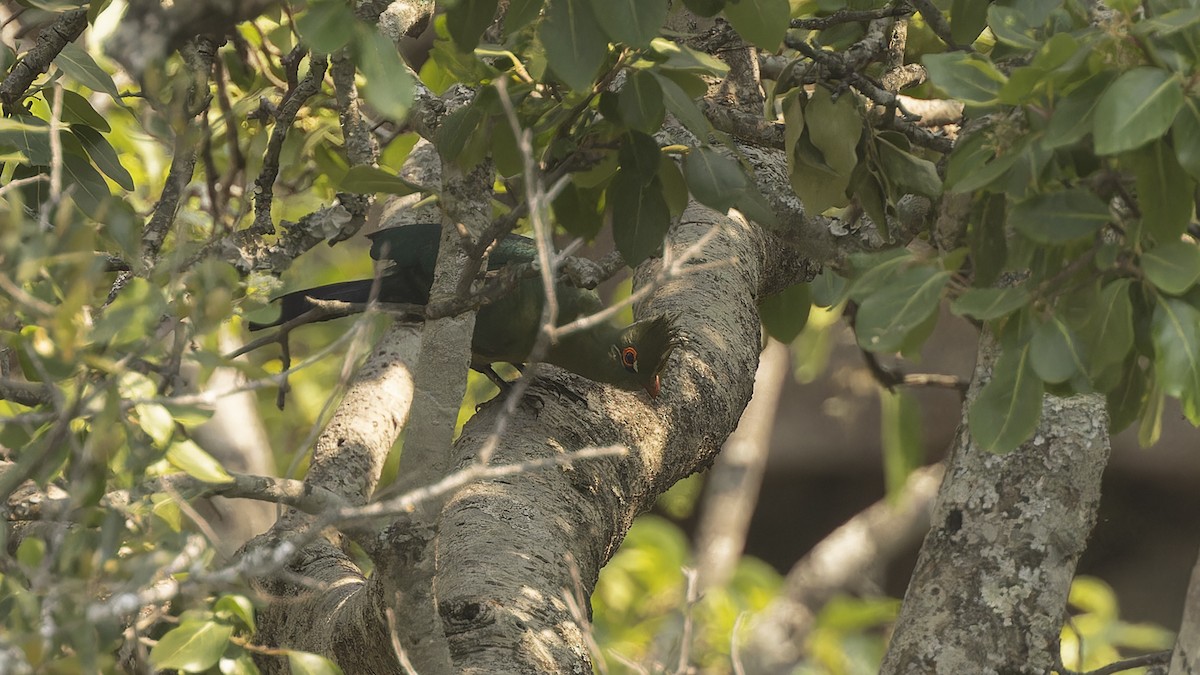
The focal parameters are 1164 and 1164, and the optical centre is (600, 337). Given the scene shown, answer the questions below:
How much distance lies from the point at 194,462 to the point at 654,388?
1.76m

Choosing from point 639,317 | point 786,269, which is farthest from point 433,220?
point 786,269

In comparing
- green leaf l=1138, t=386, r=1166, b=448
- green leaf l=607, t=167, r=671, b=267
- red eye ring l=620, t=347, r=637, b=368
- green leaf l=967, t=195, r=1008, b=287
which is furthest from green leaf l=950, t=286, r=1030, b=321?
red eye ring l=620, t=347, r=637, b=368

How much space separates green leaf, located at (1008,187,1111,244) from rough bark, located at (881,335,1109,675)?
41.4 inches

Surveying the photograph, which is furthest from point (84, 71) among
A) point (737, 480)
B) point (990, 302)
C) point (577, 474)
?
point (737, 480)

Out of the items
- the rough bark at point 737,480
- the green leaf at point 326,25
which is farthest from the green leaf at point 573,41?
the rough bark at point 737,480

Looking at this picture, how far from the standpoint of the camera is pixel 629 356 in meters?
3.21

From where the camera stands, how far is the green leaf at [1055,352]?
1343 mm

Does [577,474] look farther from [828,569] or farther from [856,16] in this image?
[828,569]

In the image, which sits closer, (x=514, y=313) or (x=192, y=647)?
(x=192, y=647)

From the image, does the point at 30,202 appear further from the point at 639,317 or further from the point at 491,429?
the point at 639,317

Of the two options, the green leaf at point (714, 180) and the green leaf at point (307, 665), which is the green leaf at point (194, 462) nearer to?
the green leaf at point (307, 665)

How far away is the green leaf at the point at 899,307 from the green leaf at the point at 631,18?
1.44 feet

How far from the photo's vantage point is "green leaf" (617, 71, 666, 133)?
165cm

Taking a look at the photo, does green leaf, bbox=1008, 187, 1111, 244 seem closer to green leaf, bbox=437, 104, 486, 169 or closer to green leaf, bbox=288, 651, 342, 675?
green leaf, bbox=437, 104, 486, 169
